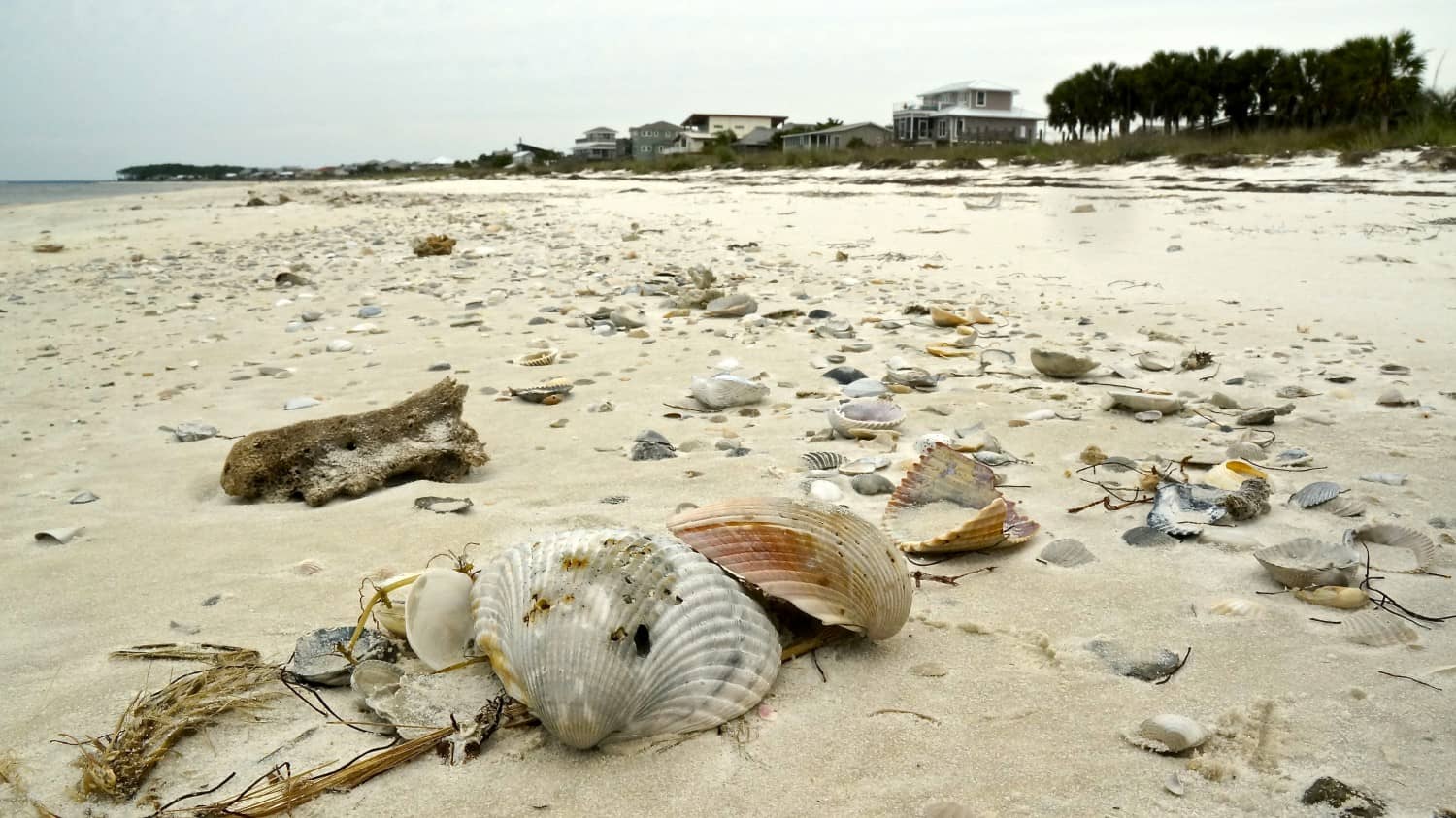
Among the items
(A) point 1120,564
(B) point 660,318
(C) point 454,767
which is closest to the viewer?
(C) point 454,767

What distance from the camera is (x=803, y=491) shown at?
9.89 ft

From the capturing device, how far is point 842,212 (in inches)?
493

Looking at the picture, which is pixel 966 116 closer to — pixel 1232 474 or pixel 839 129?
pixel 839 129

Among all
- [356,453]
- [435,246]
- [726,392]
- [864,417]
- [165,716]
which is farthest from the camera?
[435,246]

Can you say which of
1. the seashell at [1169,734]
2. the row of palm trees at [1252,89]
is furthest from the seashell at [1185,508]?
the row of palm trees at [1252,89]

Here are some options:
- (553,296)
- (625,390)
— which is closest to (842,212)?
→ (553,296)

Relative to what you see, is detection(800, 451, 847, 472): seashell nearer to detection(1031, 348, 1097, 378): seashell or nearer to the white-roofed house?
detection(1031, 348, 1097, 378): seashell

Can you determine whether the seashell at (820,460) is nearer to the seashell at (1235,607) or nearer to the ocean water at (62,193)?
the seashell at (1235,607)

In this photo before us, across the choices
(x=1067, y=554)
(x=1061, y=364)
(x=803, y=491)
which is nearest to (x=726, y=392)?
(x=803, y=491)

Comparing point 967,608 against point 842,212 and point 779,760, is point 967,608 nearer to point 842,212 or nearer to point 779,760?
point 779,760

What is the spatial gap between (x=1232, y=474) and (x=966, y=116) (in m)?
49.0

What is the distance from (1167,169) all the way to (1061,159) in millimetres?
3451

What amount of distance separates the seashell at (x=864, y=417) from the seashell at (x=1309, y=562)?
1506 mm

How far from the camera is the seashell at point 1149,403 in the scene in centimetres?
384
